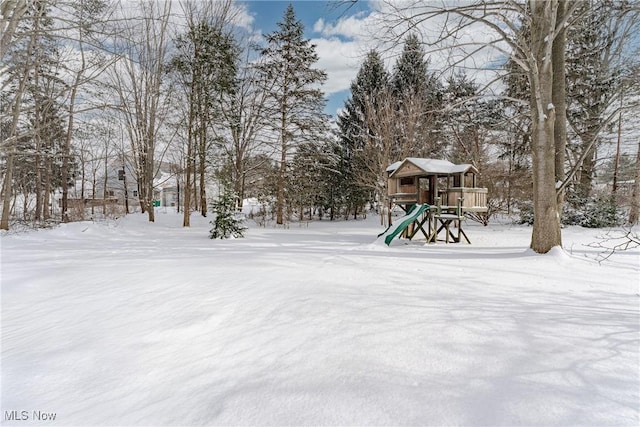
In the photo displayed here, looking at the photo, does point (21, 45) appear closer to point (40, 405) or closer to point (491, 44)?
point (40, 405)

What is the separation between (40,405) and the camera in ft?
7.12

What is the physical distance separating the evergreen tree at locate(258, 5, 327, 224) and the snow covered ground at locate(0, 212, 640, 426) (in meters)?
14.3

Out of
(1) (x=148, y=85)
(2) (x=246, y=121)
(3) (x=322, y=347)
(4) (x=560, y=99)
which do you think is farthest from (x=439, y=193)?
(1) (x=148, y=85)

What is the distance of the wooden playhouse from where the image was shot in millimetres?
10398

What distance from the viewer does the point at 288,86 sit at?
1858 centimetres

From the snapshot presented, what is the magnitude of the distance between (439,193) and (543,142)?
439cm

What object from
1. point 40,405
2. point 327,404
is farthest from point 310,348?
point 40,405

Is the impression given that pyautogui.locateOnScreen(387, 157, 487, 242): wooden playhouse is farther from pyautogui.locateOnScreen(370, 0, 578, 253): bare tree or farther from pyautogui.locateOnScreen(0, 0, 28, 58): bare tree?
pyautogui.locateOnScreen(0, 0, 28, 58): bare tree

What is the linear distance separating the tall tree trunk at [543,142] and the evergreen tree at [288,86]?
13104mm

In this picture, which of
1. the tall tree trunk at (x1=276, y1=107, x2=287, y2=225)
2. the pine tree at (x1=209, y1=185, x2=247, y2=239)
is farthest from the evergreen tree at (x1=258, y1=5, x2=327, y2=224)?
the pine tree at (x1=209, y1=185, x2=247, y2=239)

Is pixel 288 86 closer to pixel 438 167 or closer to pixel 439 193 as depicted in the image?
pixel 438 167

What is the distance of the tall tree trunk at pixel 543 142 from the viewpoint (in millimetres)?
6758

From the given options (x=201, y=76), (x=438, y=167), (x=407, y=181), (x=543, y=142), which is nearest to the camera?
(x=543, y=142)

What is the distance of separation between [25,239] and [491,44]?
1391cm
